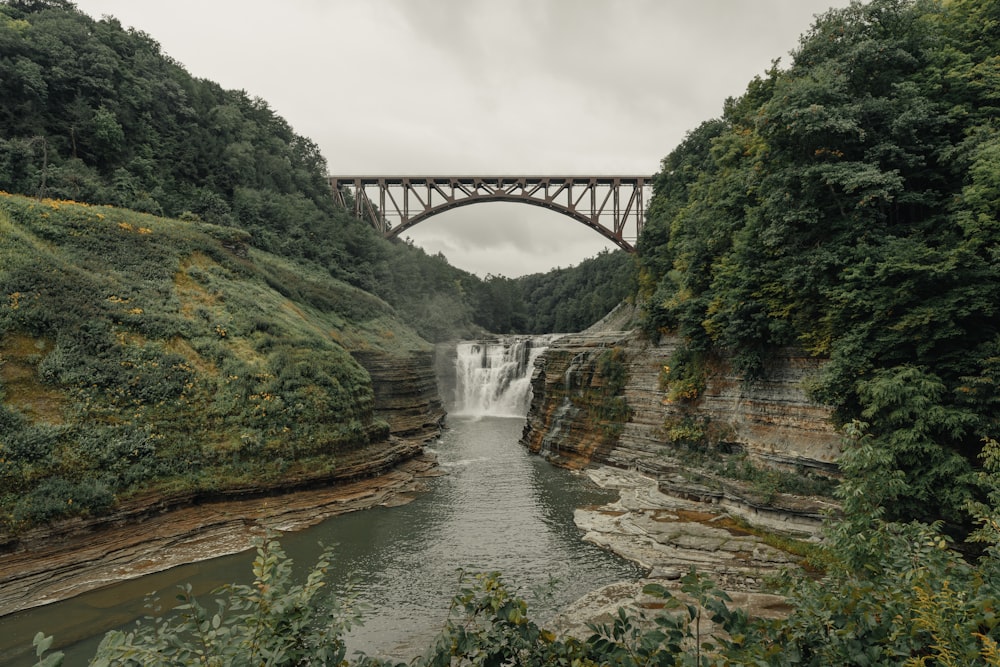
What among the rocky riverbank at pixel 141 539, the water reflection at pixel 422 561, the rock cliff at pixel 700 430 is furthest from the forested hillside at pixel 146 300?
the rock cliff at pixel 700 430

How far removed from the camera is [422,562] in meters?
13.7

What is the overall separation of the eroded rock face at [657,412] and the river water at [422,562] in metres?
2.96

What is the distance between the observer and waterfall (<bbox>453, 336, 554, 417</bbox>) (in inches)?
1588

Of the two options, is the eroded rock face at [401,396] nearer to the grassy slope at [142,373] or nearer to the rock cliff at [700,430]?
the grassy slope at [142,373]

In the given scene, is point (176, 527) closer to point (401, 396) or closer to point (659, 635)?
point (659, 635)

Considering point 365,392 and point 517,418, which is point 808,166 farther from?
point 517,418

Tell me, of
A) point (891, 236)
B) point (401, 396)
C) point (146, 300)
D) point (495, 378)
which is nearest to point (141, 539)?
point (146, 300)

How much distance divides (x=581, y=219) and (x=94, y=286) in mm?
40083

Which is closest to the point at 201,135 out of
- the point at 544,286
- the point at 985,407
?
the point at 985,407

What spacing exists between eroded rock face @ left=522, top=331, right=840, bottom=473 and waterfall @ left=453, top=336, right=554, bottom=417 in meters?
7.37

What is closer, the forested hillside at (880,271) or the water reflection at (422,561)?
the forested hillside at (880,271)

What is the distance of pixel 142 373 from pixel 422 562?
39.1ft

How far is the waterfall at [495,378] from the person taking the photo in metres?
40.3

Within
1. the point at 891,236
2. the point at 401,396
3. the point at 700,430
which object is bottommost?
the point at 401,396
